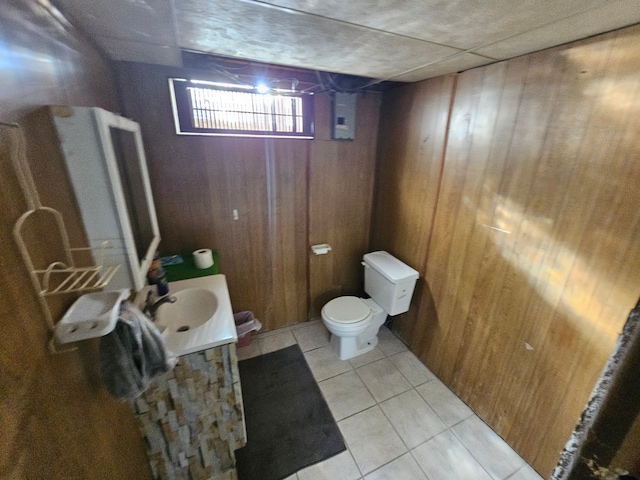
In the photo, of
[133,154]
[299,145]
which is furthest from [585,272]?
[133,154]

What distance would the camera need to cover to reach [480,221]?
1.61 metres

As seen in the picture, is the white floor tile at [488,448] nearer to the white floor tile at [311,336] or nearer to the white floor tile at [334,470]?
the white floor tile at [334,470]

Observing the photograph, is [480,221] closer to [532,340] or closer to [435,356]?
[532,340]

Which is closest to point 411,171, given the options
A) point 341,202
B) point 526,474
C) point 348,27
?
point 341,202

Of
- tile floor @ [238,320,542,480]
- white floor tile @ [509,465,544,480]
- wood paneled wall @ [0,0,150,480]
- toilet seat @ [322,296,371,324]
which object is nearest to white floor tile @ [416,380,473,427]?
tile floor @ [238,320,542,480]

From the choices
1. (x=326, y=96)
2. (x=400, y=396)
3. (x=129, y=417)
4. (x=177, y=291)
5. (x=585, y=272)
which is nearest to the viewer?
(x=129, y=417)

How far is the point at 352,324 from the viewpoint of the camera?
6.70 feet

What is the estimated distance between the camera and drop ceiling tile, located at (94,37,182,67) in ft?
4.15

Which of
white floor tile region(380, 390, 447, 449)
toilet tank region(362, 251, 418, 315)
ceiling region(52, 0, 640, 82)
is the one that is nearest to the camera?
ceiling region(52, 0, 640, 82)

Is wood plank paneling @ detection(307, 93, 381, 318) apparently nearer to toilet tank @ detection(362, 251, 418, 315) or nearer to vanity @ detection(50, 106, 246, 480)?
toilet tank @ detection(362, 251, 418, 315)

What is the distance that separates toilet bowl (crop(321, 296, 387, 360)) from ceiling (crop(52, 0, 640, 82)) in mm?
1772

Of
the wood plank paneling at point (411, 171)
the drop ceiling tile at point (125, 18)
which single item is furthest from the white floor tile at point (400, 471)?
the drop ceiling tile at point (125, 18)

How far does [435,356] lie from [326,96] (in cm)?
226

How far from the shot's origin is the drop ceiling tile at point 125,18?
35.7 inches
